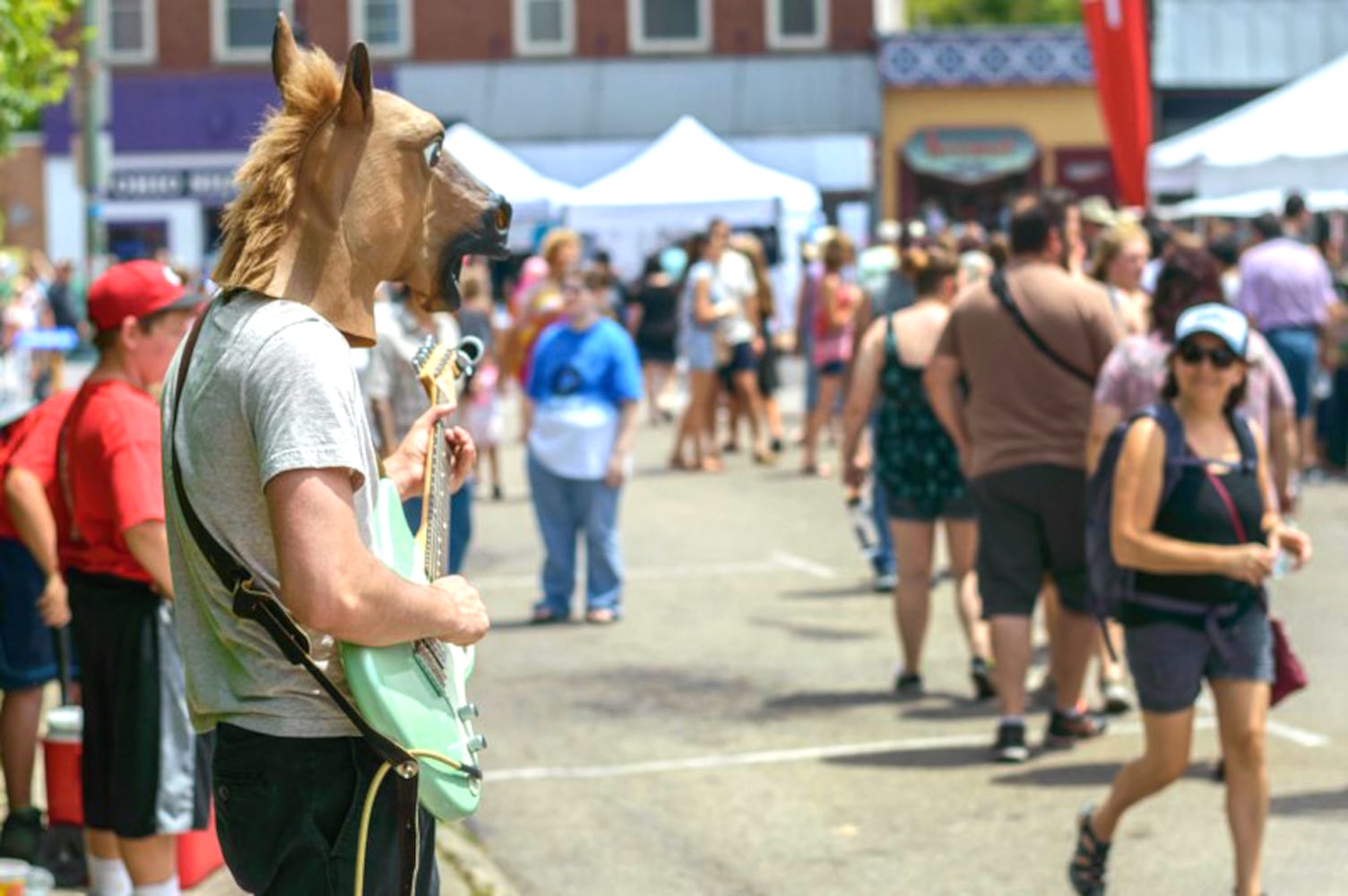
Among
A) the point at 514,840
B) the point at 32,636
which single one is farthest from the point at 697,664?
the point at 32,636

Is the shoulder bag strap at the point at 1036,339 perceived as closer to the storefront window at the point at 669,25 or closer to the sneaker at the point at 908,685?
the sneaker at the point at 908,685

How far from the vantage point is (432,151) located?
346cm

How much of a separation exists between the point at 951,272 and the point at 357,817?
22.7 ft

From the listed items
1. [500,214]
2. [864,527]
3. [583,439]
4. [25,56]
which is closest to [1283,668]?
[500,214]

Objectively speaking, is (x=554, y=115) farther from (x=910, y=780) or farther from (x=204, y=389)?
(x=204, y=389)

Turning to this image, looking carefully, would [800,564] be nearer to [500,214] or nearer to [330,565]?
[500,214]

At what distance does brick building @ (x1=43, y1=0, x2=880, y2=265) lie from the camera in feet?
137

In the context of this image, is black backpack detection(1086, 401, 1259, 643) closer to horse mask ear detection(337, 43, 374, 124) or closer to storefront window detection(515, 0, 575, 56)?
horse mask ear detection(337, 43, 374, 124)

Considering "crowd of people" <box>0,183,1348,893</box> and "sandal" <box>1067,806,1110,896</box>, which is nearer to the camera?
"crowd of people" <box>0,183,1348,893</box>

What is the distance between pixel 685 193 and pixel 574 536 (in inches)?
354

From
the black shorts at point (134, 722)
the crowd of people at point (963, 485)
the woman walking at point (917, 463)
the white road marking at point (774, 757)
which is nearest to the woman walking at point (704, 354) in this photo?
the crowd of people at point (963, 485)

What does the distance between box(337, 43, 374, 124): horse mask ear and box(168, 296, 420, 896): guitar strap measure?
0.35 metres

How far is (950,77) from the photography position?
139 feet

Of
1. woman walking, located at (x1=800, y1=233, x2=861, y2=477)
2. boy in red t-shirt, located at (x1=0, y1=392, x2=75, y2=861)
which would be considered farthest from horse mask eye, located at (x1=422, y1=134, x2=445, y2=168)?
woman walking, located at (x1=800, y1=233, x2=861, y2=477)
